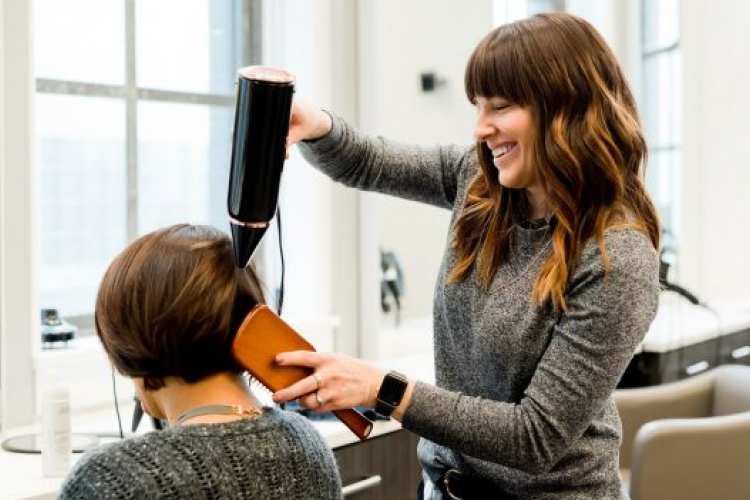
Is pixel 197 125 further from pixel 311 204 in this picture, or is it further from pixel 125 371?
pixel 125 371

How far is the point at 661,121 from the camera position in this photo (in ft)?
13.8

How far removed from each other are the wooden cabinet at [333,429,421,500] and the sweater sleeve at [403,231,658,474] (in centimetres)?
84

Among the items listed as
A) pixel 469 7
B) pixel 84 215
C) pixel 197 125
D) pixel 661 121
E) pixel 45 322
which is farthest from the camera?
pixel 661 121

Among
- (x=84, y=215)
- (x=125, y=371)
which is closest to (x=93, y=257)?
(x=84, y=215)

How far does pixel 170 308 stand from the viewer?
1.23m

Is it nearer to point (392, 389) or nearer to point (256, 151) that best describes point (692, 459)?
point (392, 389)

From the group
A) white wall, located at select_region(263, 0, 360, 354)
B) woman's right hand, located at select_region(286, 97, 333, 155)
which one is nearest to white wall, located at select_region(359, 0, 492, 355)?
white wall, located at select_region(263, 0, 360, 354)

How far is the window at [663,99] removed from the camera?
13.7 feet

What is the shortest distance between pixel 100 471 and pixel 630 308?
0.76 meters

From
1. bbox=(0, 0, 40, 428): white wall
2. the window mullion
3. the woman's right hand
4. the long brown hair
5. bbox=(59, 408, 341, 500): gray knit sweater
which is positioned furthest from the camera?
the window mullion

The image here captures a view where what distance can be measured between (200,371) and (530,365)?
50 centimetres

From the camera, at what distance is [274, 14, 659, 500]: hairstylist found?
1321 mm

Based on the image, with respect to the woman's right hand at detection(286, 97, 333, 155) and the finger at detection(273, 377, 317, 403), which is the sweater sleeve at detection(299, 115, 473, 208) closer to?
the woman's right hand at detection(286, 97, 333, 155)

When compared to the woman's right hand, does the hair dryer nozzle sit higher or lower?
lower
